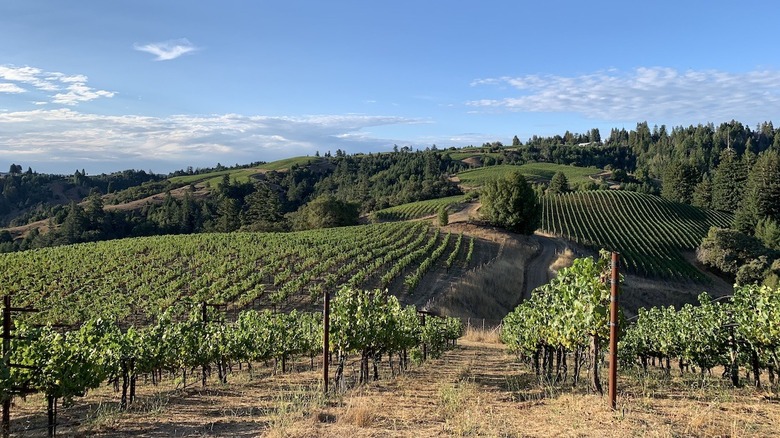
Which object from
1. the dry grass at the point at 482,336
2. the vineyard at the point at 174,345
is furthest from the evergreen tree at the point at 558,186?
the vineyard at the point at 174,345

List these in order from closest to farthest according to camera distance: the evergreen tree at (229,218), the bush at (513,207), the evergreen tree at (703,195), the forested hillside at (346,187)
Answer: the bush at (513,207), the forested hillside at (346,187), the evergreen tree at (229,218), the evergreen tree at (703,195)

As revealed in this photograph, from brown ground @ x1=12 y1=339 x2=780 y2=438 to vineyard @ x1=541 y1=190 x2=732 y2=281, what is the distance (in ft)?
145

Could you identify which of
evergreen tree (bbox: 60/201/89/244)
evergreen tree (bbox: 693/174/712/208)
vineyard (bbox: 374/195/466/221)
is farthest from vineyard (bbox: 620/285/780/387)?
evergreen tree (bbox: 693/174/712/208)

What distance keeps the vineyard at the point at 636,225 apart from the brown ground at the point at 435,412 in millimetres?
44117

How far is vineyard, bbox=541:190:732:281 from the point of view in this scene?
51.2 meters

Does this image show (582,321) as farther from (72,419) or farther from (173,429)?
(72,419)

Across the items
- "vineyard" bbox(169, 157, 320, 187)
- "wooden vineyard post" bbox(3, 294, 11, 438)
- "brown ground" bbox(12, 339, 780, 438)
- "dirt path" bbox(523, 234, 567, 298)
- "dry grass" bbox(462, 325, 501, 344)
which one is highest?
"vineyard" bbox(169, 157, 320, 187)

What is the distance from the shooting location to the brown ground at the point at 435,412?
6.54m

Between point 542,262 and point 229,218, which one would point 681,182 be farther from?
point 229,218

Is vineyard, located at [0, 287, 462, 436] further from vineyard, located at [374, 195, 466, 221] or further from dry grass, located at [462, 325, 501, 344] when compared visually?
vineyard, located at [374, 195, 466, 221]

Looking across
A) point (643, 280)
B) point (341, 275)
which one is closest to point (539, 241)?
point (643, 280)

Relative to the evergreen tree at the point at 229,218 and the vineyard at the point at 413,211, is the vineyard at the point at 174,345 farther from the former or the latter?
the evergreen tree at the point at 229,218

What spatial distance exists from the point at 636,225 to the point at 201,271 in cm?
5661

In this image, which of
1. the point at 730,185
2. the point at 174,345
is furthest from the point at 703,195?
the point at 174,345
